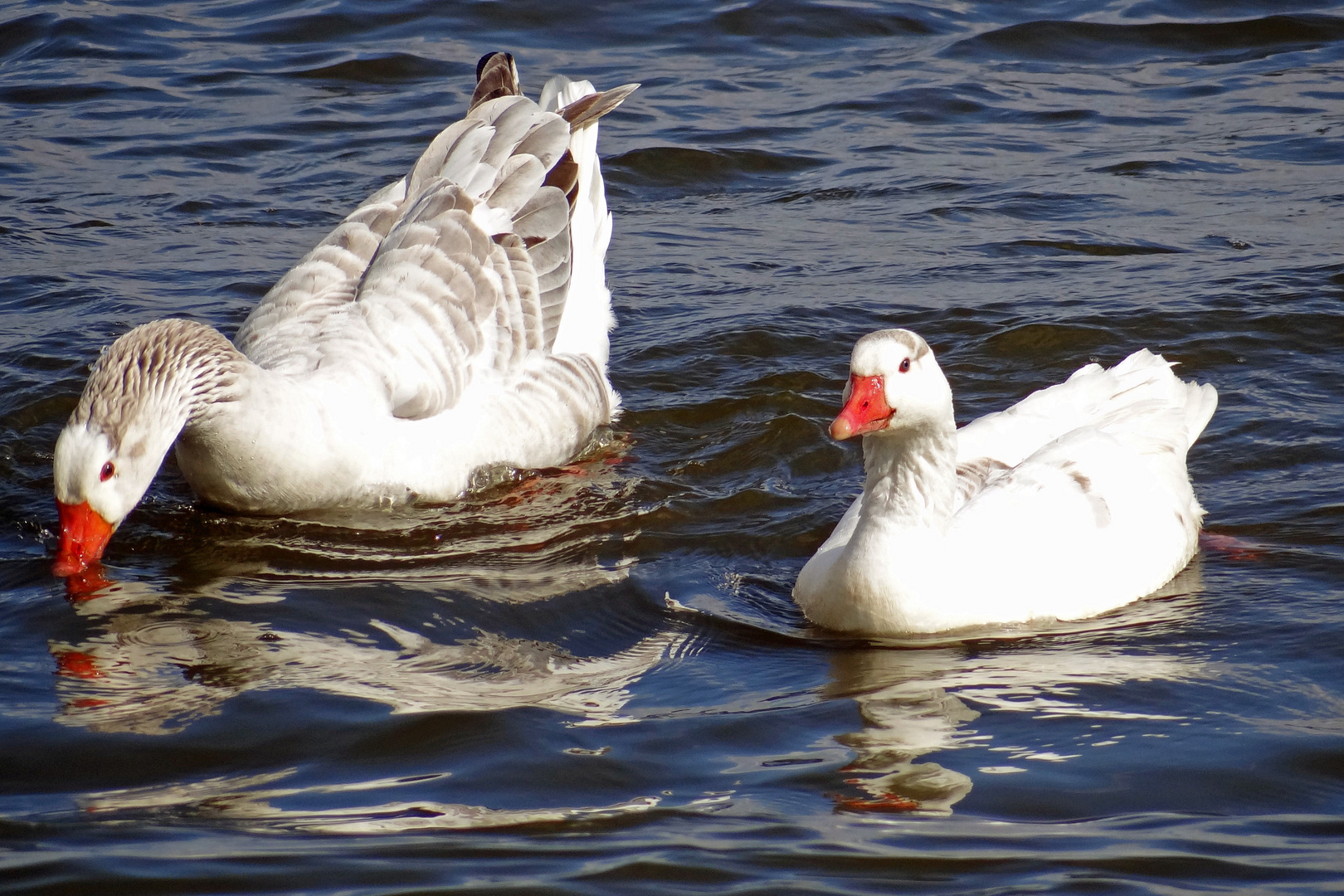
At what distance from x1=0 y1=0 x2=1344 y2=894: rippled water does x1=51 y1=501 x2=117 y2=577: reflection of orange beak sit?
0.34 ft

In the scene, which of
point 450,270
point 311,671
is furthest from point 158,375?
point 450,270

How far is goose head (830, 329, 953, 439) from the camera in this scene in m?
5.35

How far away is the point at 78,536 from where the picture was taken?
6.07 m

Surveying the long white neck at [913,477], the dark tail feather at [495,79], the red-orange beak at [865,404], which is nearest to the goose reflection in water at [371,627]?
the long white neck at [913,477]

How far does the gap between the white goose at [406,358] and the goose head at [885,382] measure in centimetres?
253

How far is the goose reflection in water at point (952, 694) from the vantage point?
4.50 meters

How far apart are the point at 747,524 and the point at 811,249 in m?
4.00

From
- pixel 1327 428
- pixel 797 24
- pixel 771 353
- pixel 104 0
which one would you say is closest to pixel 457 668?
pixel 771 353

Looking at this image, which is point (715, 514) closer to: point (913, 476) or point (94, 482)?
point (913, 476)

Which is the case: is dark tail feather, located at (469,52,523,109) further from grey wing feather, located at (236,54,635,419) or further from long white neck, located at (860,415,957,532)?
long white neck, located at (860,415,957,532)

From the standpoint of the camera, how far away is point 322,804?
429 cm

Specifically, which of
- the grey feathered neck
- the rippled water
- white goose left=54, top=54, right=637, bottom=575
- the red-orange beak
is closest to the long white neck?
the red-orange beak

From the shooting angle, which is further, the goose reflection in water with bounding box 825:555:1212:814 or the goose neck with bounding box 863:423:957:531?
the goose neck with bounding box 863:423:957:531

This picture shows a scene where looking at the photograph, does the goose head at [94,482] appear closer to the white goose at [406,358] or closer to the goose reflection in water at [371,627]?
the white goose at [406,358]
